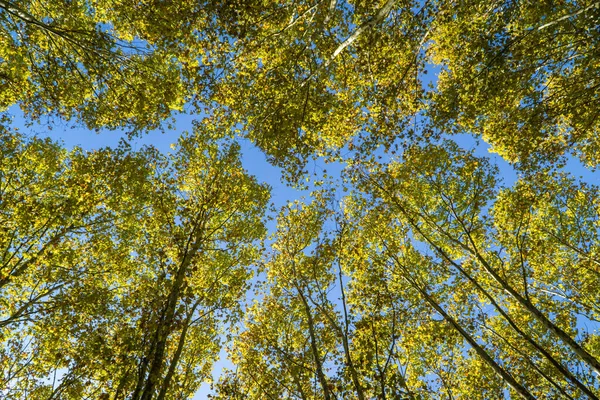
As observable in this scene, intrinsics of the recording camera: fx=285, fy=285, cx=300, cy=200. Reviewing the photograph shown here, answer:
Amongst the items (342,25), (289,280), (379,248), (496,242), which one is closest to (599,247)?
(496,242)

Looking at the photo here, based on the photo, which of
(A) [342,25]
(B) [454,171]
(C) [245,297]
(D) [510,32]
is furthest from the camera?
(B) [454,171]

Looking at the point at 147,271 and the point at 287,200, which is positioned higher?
the point at 287,200

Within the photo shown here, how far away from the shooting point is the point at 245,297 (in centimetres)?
1365

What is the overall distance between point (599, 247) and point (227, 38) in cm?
2060

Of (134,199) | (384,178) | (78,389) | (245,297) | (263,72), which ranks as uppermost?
(384,178)

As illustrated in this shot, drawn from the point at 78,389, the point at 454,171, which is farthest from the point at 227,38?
the point at 454,171

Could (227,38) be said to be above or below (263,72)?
below

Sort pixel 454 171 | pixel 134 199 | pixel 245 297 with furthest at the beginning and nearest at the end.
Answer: pixel 454 171, pixel 245 297, pixel 134 199

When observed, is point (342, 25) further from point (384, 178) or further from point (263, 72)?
point (384, 178)

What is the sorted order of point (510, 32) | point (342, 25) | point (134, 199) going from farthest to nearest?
point (134, 199) → point (342, 25) → point (510, 32)

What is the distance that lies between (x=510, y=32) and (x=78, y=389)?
53.9 ft

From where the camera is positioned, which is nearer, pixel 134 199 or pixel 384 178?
pixel 134 199

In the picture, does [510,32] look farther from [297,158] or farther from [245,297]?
[245,297]

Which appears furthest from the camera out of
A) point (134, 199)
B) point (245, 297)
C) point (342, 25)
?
point (245, 297)
